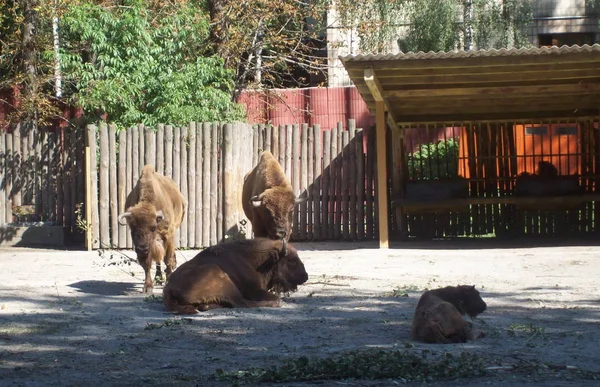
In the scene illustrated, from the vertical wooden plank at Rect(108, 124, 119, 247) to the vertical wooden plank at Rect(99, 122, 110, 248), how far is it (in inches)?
A: 2.7

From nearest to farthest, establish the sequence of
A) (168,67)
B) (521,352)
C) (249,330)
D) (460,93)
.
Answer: (521,352) < (249,330) < (460,93) < (168,67)

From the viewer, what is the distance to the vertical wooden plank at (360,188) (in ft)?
57.1

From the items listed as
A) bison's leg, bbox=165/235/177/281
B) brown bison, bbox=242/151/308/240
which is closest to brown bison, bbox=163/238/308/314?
bison's leg, bbox=165/235/177/281

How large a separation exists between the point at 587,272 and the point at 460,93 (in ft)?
16.5

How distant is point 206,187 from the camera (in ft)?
55.5

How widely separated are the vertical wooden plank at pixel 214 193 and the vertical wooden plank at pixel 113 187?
167 cm

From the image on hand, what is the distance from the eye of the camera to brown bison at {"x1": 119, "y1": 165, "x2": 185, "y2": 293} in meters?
10.7

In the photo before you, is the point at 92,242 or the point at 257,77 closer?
the point at 92,242

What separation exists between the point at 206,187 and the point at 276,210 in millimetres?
4752

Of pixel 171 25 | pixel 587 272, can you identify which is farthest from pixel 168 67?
pixel 587 272

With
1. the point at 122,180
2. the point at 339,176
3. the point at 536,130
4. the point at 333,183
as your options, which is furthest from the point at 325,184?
the point at 536,130

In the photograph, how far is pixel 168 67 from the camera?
1930 centimetres

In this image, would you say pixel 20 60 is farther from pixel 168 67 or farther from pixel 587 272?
pixel 587 272

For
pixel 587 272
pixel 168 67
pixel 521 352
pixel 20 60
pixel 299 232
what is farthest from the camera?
pixel 20 60
